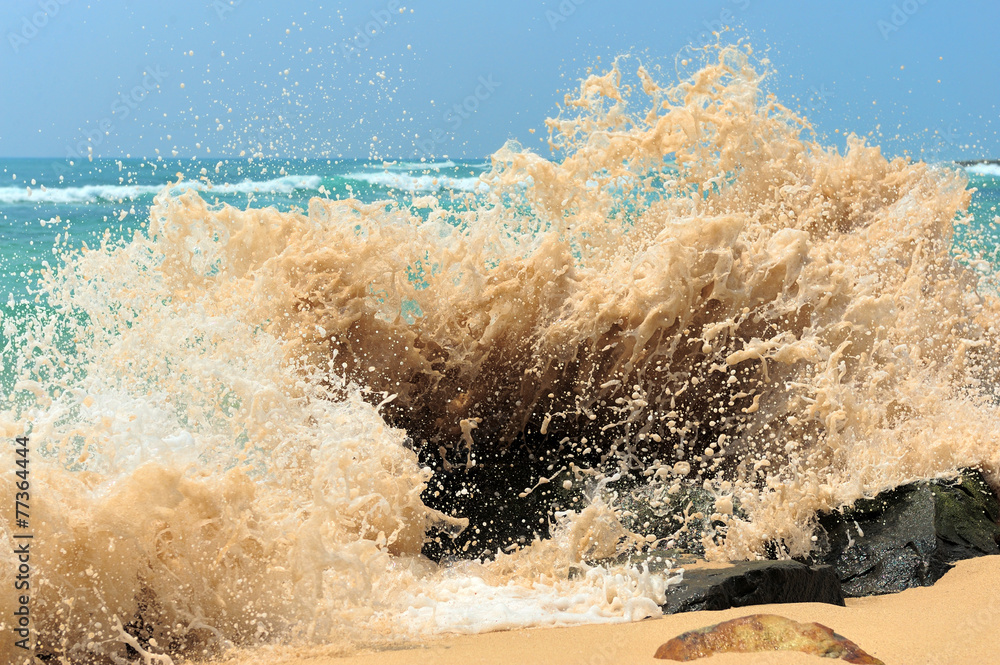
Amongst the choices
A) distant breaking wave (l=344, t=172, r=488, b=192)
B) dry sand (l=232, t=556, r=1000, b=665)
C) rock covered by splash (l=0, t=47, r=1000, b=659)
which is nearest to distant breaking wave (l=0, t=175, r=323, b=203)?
distant breaking wave (l=344, t=172, r=488, b=192)

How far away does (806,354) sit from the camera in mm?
3924

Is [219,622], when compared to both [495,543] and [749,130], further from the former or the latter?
[749,130]

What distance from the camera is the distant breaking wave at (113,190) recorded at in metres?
21.2

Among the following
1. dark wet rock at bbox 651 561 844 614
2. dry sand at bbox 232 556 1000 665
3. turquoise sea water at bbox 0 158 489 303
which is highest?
turquoise sea water at bbox 0 158 489 303

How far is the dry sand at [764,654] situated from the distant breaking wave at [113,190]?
63.6 ft

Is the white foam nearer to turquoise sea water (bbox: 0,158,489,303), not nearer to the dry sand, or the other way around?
turquoise sea water (bbox: 0,158,489,303)

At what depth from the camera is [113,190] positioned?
2295 cm

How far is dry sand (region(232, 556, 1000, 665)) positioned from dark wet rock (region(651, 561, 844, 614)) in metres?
0.10

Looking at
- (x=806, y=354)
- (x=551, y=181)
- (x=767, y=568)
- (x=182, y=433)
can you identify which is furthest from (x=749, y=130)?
(x=182, y=433)

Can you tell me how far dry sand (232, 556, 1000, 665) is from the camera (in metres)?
2.20

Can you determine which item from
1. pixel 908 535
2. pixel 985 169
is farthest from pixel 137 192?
pixel 985 169

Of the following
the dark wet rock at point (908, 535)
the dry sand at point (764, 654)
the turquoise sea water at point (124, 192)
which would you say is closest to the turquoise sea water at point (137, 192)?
the turquoise sea water at point (124, 192)

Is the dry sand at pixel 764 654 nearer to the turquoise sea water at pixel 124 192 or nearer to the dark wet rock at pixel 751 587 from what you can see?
the dark wet rock at pixel 751 587

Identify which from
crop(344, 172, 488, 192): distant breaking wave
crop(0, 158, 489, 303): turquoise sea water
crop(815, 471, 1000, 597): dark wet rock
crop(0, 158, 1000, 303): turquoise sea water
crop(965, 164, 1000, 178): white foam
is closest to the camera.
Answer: crop(815, 471, 1000, 597): dark wet rock
